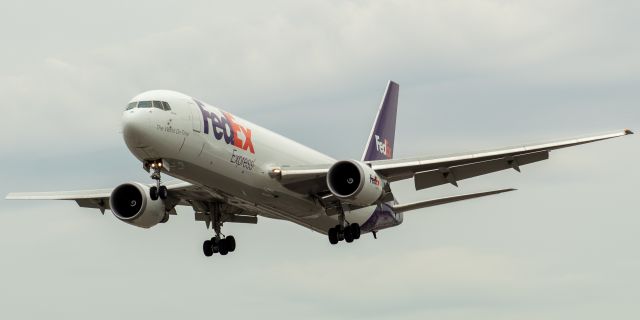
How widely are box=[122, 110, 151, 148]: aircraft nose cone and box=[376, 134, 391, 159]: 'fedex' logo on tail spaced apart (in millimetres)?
18034

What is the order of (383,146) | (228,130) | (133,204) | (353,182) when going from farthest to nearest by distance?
(383,146) → (133,204) → (353,182) → (228,130)

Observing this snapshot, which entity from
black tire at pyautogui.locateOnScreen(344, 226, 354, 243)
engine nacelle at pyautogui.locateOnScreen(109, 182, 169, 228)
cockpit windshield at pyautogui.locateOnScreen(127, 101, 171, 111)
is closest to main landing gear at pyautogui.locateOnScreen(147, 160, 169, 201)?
cockpit windshield at pyautogui.locateOnScreen(127, 101, 171, 111)

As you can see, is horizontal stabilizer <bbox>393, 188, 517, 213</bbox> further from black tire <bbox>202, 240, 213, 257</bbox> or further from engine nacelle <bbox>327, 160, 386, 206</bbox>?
black tire <bbox>202, 240, 213, 257</bbox>

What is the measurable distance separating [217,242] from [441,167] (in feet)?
32.8

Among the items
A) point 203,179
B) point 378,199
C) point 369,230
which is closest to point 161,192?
point 203,179

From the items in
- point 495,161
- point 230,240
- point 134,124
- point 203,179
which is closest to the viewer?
point 134,124

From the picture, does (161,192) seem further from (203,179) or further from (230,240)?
(230,240)

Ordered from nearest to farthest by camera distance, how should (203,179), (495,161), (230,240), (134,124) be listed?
(134,124) < (203,179) < (495,161) < (230,240)

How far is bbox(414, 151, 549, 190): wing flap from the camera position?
45.9 meters

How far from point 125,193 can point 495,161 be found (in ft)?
46.7

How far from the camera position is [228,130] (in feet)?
141

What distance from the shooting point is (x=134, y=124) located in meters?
40.1

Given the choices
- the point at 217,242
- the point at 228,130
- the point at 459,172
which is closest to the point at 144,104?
the point at 228,130

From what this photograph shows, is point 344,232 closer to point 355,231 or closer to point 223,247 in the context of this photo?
point 355,231
